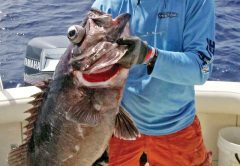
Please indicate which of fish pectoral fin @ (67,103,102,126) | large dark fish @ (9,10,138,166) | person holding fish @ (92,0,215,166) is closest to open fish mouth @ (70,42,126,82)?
large dark fish @ (9,10,138,166)

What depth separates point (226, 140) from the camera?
4016 mm

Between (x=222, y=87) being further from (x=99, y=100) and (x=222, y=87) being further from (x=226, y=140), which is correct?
(x=99, y=100)

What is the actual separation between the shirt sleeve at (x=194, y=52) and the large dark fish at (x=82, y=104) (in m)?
0.33

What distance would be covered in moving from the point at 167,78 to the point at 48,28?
8.72 m

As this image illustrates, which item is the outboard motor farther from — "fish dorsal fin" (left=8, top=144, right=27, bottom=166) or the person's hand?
the person's hand

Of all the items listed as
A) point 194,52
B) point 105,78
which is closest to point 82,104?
point 105,78

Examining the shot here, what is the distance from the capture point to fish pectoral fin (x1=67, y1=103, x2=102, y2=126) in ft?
7.37

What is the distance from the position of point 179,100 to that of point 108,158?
582 millimetres

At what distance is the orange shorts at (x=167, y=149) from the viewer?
9.59ft

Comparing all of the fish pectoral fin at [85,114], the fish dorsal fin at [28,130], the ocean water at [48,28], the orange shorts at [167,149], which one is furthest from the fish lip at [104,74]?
the ocean water at [48,28]

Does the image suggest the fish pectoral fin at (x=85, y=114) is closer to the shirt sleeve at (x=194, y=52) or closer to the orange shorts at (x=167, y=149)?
the shirt sleeve at (x=194, y=52)

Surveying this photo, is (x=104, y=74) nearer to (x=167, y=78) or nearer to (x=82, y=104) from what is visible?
(x=82, y=104)

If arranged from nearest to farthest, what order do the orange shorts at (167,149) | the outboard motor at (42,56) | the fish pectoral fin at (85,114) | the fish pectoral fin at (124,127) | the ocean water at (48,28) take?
the fish pectoral fin at (85,114)
the fish pectoral fin at (124,127)
the orange shorts at (167,149)
the outboard motor at (42,56)
the ocean water at (48,28)

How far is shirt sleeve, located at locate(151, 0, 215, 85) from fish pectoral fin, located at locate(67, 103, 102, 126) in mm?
392
